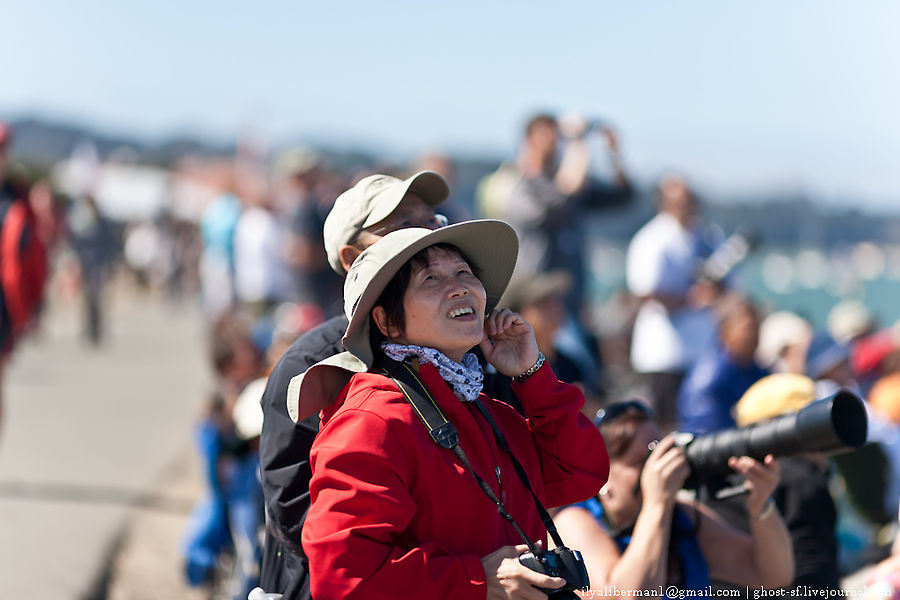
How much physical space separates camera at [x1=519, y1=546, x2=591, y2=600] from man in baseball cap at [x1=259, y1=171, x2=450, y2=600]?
1.87 ft

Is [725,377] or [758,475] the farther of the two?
[725,377]

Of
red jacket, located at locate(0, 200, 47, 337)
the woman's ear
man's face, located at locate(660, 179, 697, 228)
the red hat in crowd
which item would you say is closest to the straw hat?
Answer: the woman's ear

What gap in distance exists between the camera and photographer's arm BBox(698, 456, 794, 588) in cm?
308

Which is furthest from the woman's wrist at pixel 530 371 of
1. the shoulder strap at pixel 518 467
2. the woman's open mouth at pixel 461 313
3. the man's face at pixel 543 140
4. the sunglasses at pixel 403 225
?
the man's face at pixel 543 140

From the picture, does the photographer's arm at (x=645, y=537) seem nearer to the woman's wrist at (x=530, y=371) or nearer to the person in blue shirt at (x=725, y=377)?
the woman's wrist at (x=530, y=371)

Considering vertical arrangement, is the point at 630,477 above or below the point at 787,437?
below

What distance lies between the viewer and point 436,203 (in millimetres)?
3125

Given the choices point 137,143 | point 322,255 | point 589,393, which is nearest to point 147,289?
point 322,255

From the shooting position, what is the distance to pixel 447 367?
7.64 ft

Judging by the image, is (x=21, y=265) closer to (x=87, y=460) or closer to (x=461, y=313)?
(x=87, y=460)

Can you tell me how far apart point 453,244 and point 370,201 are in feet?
1.94

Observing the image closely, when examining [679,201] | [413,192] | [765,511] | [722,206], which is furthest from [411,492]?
[722,206]

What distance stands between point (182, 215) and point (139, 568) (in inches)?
1114

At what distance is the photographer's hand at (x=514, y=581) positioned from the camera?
2.11 meters
